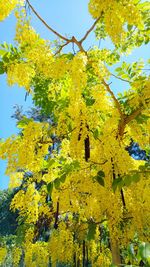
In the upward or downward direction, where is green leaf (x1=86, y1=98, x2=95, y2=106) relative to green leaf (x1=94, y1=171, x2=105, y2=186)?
upward

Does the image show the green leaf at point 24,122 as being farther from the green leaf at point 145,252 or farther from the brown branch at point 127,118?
the green leaf at point 145,252

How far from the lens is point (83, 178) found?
3.64 metres

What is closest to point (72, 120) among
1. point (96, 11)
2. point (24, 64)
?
point (24, 64)

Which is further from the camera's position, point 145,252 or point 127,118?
point 127,118

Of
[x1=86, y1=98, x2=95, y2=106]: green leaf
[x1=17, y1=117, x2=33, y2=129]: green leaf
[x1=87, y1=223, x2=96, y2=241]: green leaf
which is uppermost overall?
[x1=86, y1=98, x2=95, y2=106]: green leaf

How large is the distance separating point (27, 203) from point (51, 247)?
2.49m

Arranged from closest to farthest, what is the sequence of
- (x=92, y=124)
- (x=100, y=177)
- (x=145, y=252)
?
(x=145, y=252) < (x=100, y=177) < (x=92, y=124)

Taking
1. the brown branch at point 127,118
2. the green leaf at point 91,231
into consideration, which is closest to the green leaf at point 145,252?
the green leaf at point 91,231

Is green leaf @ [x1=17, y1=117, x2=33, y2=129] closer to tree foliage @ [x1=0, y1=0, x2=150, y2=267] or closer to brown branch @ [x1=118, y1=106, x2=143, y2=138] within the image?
tree foliage @ [x1=0, y1=0, x2=150, y2=267]

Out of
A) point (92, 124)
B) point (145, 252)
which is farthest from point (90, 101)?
point (145, 252)

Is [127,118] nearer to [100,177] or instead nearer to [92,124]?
[92,124]

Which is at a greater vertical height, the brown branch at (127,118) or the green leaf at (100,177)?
the brown branch at (127,118)

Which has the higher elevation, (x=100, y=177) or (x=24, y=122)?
(x=24, y=122)

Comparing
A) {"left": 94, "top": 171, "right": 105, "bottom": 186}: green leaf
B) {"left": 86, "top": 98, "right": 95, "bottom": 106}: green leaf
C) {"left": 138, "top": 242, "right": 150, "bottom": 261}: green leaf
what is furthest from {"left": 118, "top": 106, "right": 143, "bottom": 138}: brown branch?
{"left": 138, "top": 242, "right": 150, "bottom": 261}: green leaf
